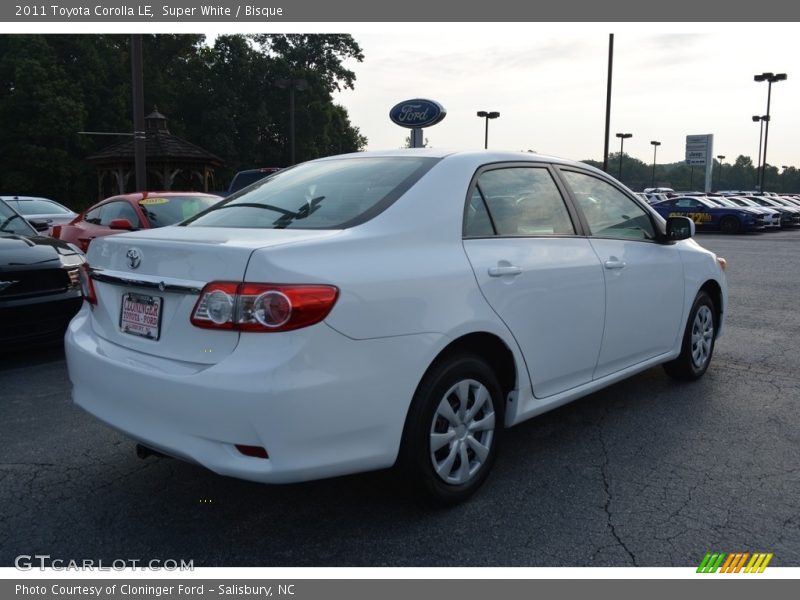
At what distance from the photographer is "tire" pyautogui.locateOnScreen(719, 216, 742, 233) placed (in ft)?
88.0

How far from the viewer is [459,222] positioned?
10.7ft

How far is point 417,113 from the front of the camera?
52.0 feet

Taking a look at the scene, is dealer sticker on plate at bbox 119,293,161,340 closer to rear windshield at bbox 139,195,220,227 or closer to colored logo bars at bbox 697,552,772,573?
colored logo bars at bbox 697,552,772,573

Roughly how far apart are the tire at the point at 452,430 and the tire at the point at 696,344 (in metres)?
2.30

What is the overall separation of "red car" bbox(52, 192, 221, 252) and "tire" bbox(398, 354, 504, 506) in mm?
5979

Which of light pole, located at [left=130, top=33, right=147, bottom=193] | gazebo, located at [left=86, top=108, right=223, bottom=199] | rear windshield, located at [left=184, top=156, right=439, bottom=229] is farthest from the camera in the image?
gazebo, located at [left=86, top=108, right=223, bottom=199]

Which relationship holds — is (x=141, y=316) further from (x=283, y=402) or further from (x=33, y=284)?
(x=33, y=284)

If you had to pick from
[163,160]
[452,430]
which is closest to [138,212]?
[452,430]

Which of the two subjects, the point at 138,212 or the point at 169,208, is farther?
the point at 169,208

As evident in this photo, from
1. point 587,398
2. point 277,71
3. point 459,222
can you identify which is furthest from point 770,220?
point 277,71

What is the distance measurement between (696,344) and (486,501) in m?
2.65

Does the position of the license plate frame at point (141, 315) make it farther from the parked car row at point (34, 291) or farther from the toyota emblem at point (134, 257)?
the parked car row at point (34, 291)

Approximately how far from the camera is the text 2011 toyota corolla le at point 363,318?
8.40ft

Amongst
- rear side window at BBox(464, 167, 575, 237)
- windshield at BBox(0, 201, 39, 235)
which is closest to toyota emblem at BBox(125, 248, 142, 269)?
rear side window at BBox(464, 167, 575, 237)
